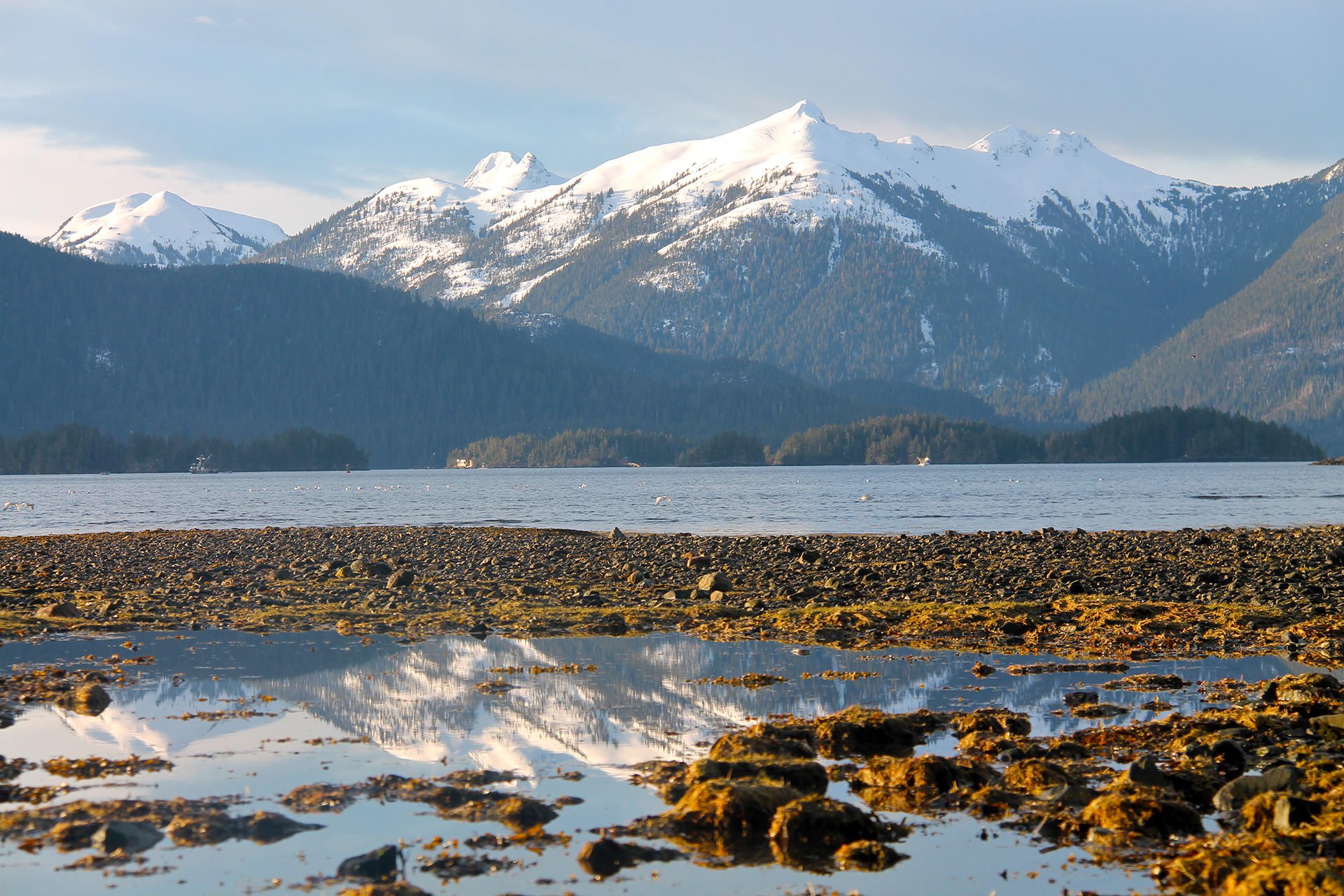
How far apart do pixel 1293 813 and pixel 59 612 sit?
25.9 metres

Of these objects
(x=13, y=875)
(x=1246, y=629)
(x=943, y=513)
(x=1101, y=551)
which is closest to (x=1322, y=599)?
(x=1246, y=629)

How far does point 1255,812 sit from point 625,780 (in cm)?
652

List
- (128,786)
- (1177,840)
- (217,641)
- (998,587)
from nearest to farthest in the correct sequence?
(1177,840) < (128,786) < (217,641) < (998,587)

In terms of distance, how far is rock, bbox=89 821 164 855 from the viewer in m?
11.4

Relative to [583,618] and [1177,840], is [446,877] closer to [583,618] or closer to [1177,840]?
[1177,840]

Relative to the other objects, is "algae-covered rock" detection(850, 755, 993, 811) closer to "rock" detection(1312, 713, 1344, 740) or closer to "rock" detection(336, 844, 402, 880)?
"rock" detection(1312, 713, 1344, 740)

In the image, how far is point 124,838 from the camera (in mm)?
11539

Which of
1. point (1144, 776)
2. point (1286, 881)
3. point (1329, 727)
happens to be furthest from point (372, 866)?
point (1329, 727)

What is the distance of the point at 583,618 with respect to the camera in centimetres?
2902

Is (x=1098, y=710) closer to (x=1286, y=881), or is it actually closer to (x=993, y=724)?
(x=993, y=724)

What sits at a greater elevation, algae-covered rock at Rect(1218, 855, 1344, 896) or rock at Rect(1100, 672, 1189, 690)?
algae-covered rock at Rect(1218, 855, 1344, 896)

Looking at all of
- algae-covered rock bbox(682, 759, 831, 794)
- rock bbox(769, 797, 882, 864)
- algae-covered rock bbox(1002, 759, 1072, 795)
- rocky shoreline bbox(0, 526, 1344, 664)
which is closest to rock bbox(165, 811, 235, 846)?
algae-covered rock bbox(682, 759, 831, 794)

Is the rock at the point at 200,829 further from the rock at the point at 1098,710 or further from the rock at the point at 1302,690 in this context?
the rock at the point at 1302,690

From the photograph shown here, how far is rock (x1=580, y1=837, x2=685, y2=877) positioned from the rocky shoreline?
1391 cm
